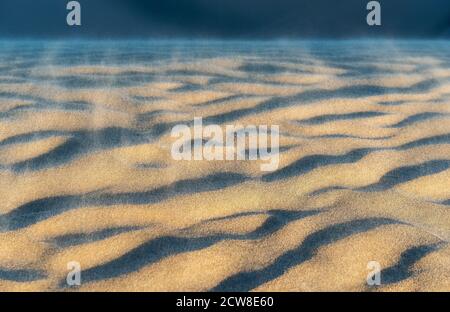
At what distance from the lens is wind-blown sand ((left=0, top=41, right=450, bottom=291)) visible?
5.05 feet

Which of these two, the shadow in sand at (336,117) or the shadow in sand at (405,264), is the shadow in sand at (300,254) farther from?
the shadow in sand at (336,117)

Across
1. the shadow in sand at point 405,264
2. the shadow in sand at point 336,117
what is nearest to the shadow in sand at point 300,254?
the shadow in sand at point 405,264

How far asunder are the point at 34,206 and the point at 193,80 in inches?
50.5

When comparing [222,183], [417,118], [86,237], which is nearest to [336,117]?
[417,118]

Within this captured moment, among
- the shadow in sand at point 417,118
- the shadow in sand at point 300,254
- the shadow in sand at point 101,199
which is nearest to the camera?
the shadow in sand at point 300,254

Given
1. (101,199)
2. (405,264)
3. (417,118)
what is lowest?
(405,264)

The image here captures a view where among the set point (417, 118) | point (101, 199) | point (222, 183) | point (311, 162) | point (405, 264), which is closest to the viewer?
point (405, 264)

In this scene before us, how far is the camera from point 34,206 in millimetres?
1803

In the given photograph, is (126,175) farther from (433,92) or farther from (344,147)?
(433,92)

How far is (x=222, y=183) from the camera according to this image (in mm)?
1933

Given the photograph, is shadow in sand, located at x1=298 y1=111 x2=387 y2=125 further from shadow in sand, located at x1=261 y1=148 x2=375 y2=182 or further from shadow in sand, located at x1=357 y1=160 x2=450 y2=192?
shadow in sand, located at x1=357 y1=160 x2=450 y2=192

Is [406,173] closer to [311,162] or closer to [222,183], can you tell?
[311,162]

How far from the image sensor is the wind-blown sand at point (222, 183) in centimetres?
154

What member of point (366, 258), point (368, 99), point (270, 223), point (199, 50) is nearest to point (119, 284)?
point (270, 223)
